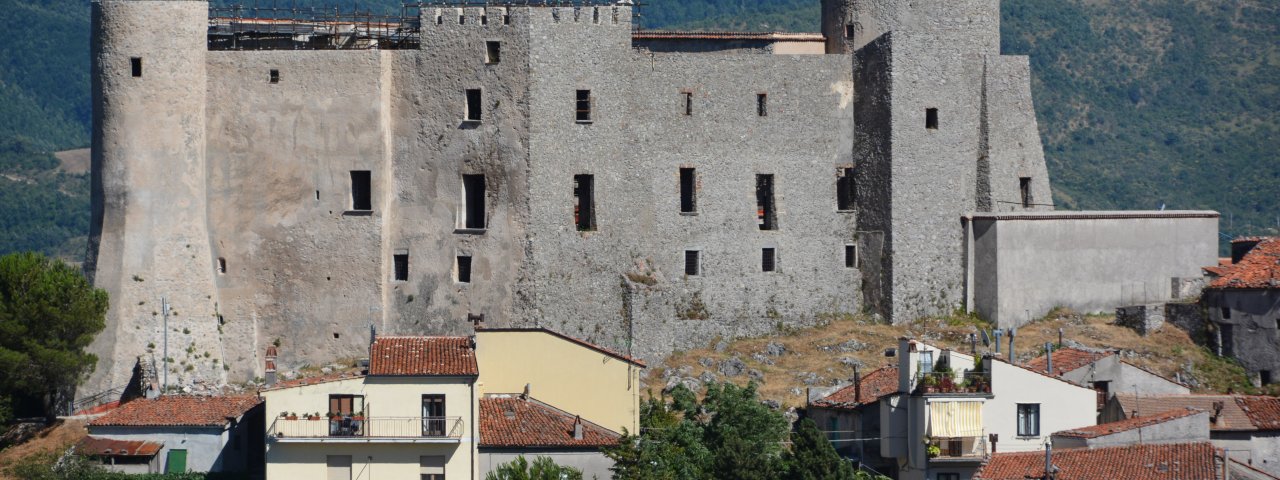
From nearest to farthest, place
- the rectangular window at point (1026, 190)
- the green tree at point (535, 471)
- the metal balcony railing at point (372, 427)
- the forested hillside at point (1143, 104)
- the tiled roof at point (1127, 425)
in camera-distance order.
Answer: the green tree at point (535, 471) → the tiled roof at point (1127, 425) → the metal balcony railing at point (372, 427) → the rectangular window at point (1026, 190) → the forested hillside at point (1143, 104)

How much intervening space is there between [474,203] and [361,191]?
317 cm

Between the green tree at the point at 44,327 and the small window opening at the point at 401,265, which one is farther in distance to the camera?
the small window opening at the point at 401,265

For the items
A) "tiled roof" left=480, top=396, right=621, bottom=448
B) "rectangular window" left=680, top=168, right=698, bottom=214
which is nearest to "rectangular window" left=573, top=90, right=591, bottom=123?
"rectangular window" left=680, top=168, right=698, bottom=214

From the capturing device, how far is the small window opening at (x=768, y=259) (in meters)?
64.8

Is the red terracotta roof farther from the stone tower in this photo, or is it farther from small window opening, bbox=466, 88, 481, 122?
small window opening, bbox=466, 88, 481, 122

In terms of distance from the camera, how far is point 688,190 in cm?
6462

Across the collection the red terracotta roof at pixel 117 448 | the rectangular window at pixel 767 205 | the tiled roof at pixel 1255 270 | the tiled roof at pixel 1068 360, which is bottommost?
the red terracotta roof at pixel 117 448

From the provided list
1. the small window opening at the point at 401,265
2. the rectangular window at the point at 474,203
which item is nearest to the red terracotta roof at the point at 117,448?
the small window opening at the point at 401,265

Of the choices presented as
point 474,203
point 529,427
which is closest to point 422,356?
point 529,427

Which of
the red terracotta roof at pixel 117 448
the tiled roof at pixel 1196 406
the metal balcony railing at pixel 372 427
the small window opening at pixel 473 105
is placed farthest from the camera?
the small window opening at pixel 473 105

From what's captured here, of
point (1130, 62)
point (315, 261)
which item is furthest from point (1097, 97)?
point (315, 261)

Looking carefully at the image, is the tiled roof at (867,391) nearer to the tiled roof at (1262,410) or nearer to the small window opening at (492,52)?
the tiled roof at (1262,410)

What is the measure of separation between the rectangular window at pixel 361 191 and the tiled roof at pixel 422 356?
7692 millimetres

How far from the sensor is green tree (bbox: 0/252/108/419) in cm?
5912
